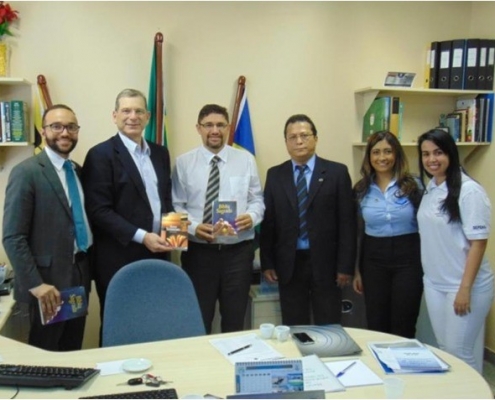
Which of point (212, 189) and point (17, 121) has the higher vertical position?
point (17, 121)

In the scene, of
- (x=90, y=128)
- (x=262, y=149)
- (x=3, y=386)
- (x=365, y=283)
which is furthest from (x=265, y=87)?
(x=3, y=386)

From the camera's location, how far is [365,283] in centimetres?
283

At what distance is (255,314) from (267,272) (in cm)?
42

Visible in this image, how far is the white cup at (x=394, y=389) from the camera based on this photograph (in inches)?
58.0

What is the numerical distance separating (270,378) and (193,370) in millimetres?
422

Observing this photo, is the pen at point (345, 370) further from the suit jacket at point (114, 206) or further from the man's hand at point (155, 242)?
the suit jacket at point (114, 206)

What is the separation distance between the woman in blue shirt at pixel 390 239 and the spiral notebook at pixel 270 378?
1537mm

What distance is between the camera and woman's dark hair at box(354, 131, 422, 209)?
2.70 meters

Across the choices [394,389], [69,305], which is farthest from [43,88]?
[394,389]

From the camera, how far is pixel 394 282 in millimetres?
2725

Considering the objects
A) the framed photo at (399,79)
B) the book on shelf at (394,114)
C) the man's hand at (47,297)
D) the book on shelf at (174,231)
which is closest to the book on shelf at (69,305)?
the man's hand at (47,297)

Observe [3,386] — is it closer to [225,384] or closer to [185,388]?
[185,388]

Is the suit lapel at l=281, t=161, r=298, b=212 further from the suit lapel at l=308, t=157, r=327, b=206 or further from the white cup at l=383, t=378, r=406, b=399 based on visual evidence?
the white cup at l=383, t=378, r=406, b=399

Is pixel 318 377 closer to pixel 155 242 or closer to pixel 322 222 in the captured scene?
pixel 155 242
